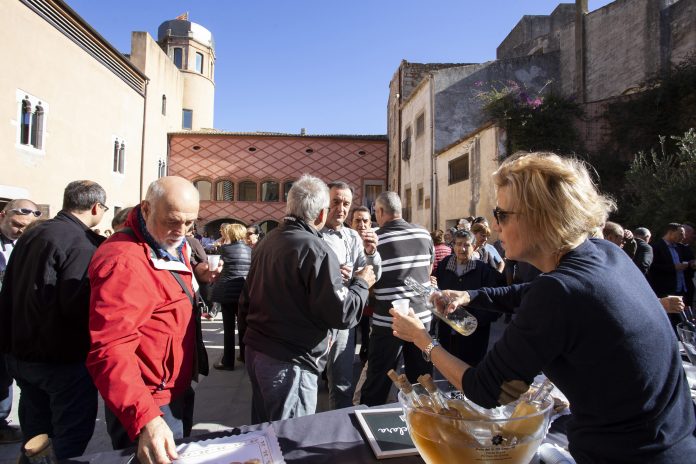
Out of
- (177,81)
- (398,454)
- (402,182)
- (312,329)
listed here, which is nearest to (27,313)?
(312,329)

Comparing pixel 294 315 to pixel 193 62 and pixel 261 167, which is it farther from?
pixel 193 62

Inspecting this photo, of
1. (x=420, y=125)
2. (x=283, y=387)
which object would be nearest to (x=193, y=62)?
(x=420, y=125)

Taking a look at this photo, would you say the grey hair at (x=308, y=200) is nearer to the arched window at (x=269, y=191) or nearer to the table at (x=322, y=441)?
the table at (x=322, y=441)

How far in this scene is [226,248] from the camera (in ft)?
17.4

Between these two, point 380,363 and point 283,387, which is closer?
point 283,387

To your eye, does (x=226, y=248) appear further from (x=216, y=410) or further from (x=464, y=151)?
(x=464, y=151)

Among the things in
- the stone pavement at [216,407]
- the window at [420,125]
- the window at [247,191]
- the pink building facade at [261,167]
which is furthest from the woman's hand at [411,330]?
the window at [247,191]

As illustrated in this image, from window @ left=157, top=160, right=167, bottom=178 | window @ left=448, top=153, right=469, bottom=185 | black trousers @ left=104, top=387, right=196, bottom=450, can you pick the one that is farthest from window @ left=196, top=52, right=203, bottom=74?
black trousers @ left=104, top=387, right=196, bottom=450

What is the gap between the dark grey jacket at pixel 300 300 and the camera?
2238 millimetres

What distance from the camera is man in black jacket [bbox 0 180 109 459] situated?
7.56 feet

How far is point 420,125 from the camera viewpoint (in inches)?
707

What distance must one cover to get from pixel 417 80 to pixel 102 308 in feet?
66.9

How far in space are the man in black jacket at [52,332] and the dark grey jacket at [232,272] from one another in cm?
278

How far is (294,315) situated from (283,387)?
37 centimetres
